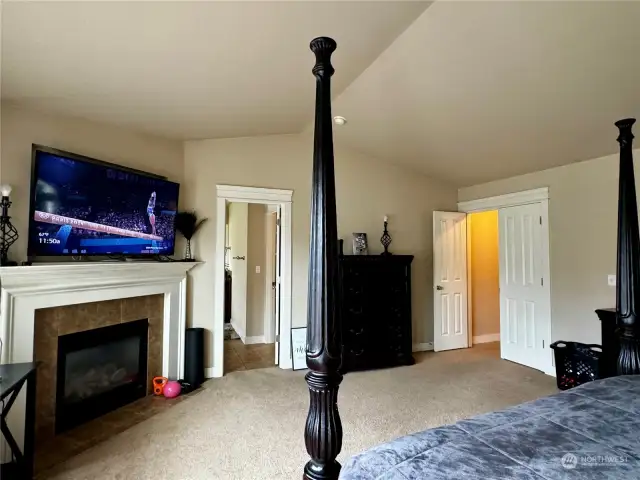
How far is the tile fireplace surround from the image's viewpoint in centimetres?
224

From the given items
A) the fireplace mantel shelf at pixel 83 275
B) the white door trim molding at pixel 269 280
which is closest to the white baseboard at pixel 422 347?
the white door trim molding at pixel 269 280

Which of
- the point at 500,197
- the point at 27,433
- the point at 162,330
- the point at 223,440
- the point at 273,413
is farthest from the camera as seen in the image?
the point at 500,197

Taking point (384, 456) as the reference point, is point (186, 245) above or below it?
above

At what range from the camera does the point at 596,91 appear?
2.67 meters

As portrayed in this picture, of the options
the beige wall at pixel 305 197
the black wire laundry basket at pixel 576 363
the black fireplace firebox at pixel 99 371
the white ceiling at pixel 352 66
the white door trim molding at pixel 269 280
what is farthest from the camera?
the white door trim molding at pixel 269 280

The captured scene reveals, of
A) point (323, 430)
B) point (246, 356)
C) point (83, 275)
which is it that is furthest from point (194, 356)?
point (323, 430)

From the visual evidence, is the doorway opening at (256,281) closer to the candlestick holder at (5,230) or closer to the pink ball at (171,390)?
the pink ball at (171,390)

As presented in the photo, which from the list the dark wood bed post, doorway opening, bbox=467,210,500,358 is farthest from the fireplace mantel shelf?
doorway opening, bbox=467,210,500,358

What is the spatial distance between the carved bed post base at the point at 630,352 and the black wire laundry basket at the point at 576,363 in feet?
4.30

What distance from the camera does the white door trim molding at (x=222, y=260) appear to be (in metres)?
3.95

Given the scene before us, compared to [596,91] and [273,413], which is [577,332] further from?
[273,413]

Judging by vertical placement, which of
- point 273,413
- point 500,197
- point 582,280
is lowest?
point 273,413

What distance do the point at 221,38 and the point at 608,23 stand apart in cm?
226

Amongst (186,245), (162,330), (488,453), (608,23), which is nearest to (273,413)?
(162,330)
